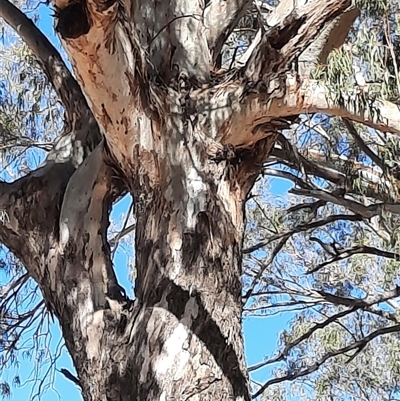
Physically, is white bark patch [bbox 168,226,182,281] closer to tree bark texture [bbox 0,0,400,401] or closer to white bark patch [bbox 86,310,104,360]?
tree bark texture [bbox 0,0,400,401]

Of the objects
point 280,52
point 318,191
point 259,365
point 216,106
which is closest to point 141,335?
point 216,106

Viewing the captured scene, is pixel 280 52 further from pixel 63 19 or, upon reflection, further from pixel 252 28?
pixel 252 28

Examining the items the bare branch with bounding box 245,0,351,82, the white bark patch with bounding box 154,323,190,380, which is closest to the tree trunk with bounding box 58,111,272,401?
the white bark patch with bounding box 154,323,190,380

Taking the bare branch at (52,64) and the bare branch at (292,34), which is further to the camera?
the bare branch at (52,64)

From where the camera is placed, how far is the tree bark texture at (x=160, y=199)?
2.32 m

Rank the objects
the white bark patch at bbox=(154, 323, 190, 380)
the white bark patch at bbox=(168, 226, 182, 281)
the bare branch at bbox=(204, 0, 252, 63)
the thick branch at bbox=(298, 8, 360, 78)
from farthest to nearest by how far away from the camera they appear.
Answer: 1. the bare branch at bbox=(204, 0, 252, 63)
2. the thick branch at bbox=(298, 8, 360, 78)
3. the white bark patch at bbox=(168, 226, 182, 281)
4. the white bark patch at bbox=(154, 323, 190, 380)

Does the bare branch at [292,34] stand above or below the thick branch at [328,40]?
below

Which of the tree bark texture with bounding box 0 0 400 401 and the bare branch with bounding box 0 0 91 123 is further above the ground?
the bare branch with bounding box 0 0 91 123

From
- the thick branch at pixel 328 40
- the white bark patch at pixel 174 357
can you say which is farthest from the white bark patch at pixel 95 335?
the thick branch at pixel 328 40

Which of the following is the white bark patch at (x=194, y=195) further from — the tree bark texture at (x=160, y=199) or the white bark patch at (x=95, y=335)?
the white bark patch at (x=95, y=335)

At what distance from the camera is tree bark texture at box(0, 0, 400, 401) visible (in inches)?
91.5

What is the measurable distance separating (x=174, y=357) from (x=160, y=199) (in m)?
0.56

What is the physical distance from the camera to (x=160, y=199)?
2578 mm

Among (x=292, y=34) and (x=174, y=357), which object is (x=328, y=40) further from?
(x=174, y=357)
